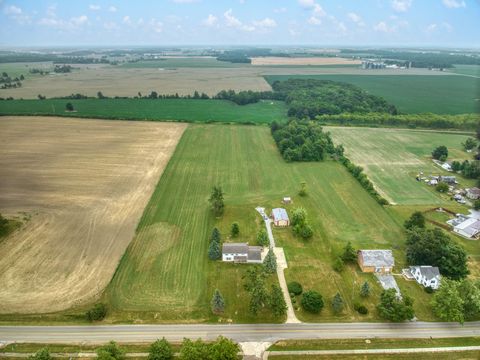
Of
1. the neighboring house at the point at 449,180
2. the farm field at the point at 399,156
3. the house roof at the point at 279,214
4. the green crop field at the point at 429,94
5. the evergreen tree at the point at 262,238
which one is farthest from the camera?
the green crop field at the point at 429,94

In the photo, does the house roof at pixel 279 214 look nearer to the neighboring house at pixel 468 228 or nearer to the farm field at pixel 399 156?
the farm field at pixel 399 156

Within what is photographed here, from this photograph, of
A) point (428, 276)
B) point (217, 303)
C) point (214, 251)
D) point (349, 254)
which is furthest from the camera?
point (214, 251)

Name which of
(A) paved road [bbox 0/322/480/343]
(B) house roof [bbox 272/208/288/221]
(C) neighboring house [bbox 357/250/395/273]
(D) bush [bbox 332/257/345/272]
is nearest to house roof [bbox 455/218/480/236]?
(C) neighboring house [bbox 357/250/395/273]

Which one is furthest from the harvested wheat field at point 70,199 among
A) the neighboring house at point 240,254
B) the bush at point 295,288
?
the bush at point 295,288

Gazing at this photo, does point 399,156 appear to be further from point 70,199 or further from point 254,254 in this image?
point 70,199

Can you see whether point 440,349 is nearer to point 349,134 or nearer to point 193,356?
point 193,356

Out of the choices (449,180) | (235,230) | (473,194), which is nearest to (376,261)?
(235,230)
